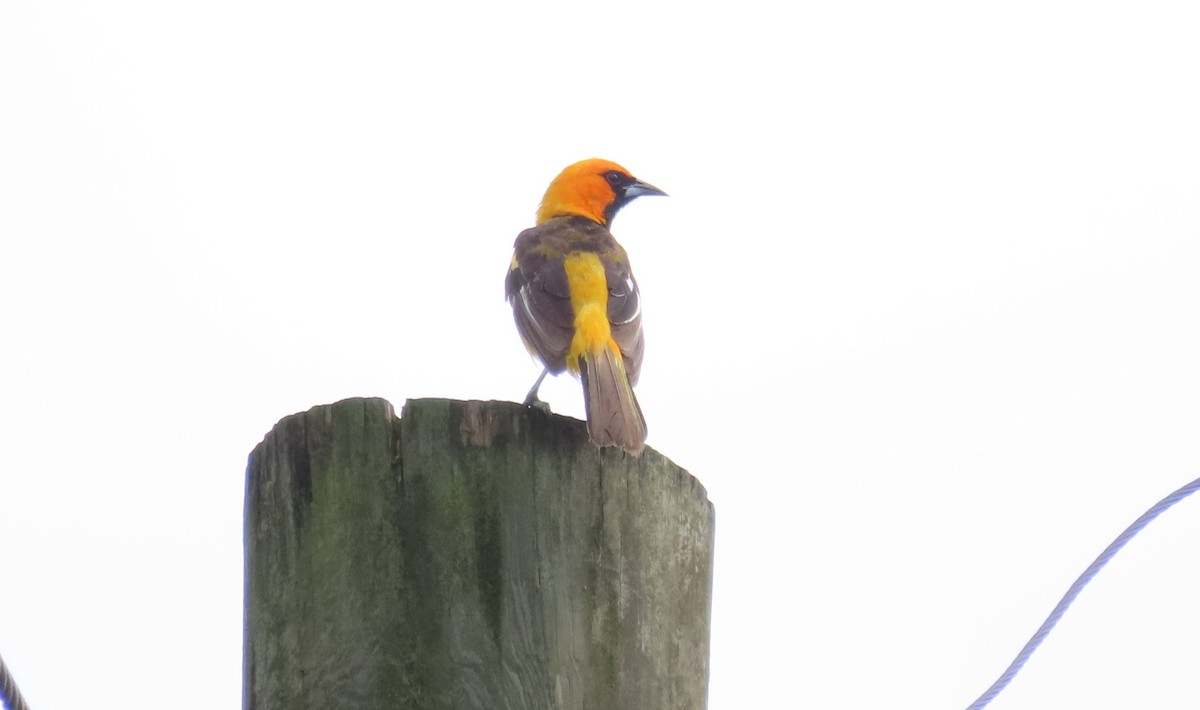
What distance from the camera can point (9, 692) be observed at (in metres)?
2.40

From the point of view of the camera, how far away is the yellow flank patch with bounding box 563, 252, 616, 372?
4637mm

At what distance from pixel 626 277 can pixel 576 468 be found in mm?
3007

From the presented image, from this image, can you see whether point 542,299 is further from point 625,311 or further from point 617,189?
point 617,189

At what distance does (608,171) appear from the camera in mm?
7480

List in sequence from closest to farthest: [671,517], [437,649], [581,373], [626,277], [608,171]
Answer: [437,649], [671,517], [581,373], [626,277], [608,171]

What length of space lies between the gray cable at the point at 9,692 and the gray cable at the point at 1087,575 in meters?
2.24

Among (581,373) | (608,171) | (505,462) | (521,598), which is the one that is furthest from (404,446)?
(608,171)

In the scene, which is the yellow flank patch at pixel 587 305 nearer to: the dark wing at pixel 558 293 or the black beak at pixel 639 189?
the dark wing at pixel 558 293

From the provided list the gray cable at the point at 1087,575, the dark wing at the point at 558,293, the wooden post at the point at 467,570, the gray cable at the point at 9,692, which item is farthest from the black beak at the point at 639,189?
the gray cable at the point at 9,692

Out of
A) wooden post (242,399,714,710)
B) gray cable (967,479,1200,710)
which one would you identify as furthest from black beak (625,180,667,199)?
wooden post (242,399,714,710)

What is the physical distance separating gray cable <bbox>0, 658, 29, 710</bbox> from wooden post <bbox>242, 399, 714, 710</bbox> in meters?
0.42

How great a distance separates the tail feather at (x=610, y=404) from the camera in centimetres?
274

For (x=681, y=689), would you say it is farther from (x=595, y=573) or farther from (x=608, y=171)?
(x=608, y=171)

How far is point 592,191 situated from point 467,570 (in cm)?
535
